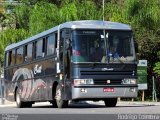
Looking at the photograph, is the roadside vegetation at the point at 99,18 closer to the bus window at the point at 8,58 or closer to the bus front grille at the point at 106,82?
the bus window at the point at 8,58

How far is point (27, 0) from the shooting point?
168 feet

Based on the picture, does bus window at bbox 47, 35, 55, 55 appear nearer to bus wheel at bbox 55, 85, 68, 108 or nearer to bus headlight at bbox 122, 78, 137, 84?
bus wheel at bbox 55, 85, 68, 108

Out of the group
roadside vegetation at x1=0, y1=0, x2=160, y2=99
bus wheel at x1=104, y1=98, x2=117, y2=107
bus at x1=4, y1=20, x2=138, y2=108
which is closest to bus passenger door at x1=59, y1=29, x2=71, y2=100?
bus at x1=4, y1=20, x2=138, y2=108

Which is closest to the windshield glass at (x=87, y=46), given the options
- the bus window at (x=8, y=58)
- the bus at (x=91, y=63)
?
the bus at (x=91, y=63)

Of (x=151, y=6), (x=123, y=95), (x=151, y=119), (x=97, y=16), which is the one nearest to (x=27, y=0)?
(x=97, y=16)

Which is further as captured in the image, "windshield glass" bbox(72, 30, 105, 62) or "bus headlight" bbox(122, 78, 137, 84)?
"bus headlight" bbox(122, 78, 137, 84)

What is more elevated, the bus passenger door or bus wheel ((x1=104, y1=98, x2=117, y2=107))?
the bus passenger door

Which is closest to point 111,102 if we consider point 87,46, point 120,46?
point 120,46

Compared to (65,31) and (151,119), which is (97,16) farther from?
(151,119)

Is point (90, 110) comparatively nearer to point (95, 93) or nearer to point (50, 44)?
point (95, 93)

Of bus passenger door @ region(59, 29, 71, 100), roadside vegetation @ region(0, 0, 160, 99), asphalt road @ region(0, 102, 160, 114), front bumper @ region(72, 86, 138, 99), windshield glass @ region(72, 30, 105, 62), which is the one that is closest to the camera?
asphalt road @ region(0, 102, 160, 114)

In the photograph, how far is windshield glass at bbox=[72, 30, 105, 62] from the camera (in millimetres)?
20500

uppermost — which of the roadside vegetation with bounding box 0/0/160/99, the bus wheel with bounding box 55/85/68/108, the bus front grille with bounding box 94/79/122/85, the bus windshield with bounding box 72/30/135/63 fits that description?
the roadside vegetation with bounding box 0/0/160/99

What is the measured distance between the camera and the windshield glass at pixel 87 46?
807 inches
